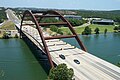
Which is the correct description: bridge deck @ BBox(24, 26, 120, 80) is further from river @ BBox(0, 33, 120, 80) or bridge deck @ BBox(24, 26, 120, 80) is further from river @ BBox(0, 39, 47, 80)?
river @ BBox(0, 33, 120, 80)

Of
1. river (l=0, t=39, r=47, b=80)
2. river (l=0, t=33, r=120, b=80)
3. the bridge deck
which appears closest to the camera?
the bridge deck

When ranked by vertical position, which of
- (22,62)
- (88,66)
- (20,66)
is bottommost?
(22,62)

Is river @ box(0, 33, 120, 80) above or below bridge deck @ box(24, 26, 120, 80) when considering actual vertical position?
below

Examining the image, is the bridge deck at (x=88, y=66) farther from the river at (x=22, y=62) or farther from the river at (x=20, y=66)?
the river at (x=22, y=62)

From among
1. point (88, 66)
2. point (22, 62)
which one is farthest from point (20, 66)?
point (88, 66)

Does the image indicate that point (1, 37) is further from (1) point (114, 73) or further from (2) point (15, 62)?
(1) point (114, 73)

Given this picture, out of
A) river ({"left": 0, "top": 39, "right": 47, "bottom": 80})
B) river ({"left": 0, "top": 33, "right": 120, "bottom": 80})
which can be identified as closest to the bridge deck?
river ({"left": 0, "top": 39, "right": 47, "bottom": 80})

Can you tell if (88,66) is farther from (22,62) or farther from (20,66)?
(22,62)

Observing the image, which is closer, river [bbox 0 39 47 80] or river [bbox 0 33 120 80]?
river [bbox 0 39 47 80]

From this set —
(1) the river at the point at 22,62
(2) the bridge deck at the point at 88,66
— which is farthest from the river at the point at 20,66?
(2) the bridge deck at the point at 88,66
